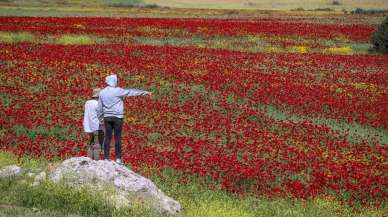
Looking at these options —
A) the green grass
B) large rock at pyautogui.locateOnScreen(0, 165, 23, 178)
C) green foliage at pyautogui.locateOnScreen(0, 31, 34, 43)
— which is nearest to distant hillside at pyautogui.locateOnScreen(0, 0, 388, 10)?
green foliage at pyautogui.locateOnScreen(0, 31, 34, 43)

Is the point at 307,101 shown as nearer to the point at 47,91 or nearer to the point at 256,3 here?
the point at 47,91

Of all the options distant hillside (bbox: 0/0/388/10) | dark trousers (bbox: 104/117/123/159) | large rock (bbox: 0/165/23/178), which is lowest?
distant hillside (bbox: 0/0/388/10)

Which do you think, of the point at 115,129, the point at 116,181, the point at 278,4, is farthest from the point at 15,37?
the point at 278,4

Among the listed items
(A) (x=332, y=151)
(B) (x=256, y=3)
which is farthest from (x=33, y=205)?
(B) (x=256, y=3)

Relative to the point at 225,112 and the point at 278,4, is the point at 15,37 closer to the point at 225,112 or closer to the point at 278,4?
the point at 225,112

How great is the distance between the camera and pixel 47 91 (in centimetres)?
1922

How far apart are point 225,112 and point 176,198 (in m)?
→ 8.02

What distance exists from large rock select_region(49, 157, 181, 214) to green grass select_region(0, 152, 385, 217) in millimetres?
231

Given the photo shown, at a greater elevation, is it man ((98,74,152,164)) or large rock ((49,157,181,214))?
man ((98,74,152,164))

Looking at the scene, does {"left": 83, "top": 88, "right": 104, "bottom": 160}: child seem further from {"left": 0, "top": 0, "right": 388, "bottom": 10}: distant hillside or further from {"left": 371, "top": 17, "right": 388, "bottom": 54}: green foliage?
{"left": 0, "top": 0, "right": 388, "bottom": 10}: distant hillside

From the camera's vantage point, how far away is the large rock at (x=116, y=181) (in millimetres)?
9305

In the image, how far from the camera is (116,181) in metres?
9.55

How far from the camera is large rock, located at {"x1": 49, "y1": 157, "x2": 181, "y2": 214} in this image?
9.30 metres

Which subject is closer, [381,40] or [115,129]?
[115,129]
